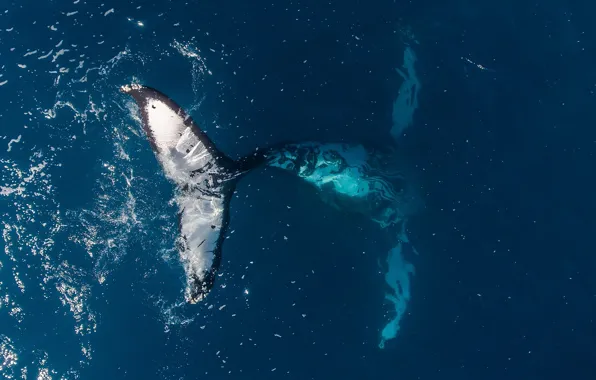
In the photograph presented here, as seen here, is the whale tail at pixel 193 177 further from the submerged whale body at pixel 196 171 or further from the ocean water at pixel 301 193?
→ the ocean water at pixel 301 193

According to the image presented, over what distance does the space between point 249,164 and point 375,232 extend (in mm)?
3668

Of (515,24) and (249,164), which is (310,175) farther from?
(515,24)

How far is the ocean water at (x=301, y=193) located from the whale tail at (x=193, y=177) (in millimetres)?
1226

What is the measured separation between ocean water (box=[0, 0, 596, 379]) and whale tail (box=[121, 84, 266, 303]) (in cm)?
123

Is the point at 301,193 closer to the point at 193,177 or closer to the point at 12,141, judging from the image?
the point at 193,177

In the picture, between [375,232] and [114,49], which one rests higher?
[114,49]

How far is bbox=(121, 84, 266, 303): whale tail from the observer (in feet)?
A: 29.6

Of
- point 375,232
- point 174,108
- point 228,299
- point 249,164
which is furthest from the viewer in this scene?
point 375,232

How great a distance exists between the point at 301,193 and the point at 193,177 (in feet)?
9.28

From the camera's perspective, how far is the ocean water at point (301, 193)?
34.7 ft

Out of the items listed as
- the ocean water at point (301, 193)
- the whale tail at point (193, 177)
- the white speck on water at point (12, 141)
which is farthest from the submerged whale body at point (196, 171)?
the white speck on water at point (12, 141)

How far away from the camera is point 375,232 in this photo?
11258 millimetres

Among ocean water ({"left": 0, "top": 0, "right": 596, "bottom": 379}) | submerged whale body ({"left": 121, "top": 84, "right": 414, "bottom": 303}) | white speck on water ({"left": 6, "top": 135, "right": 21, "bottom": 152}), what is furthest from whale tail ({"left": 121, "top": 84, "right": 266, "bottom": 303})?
white speck on water ({"left": 6, "top": 135, "right": 21, "bottom": 152})

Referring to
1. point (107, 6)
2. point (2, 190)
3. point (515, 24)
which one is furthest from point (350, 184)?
point (2, 190)
